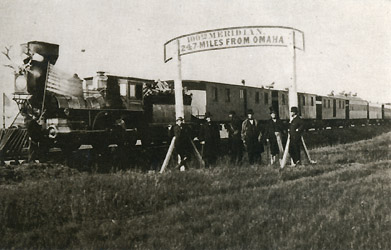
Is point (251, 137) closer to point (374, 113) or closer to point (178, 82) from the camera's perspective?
point (178, 82)

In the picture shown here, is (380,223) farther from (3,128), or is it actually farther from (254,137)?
(3,128)

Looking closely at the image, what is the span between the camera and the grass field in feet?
14.5

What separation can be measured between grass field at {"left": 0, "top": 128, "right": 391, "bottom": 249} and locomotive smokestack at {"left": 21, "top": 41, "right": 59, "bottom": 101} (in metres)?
3.84

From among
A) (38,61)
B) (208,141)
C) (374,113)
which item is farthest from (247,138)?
(374,113)

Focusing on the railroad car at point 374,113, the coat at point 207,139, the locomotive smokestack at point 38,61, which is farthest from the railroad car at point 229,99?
the railroad car at point 374,113

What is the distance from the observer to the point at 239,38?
888 centimetres

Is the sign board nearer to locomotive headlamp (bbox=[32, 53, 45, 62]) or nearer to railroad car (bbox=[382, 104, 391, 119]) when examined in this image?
locomotive headlamp (bbox=[32, 53, 45, 62])

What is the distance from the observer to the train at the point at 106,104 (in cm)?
1062

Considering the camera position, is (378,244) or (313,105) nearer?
(378,244)

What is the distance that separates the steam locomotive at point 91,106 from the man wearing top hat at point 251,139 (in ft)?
15.2

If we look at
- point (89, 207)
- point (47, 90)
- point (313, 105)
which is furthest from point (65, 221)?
point (313, 105)

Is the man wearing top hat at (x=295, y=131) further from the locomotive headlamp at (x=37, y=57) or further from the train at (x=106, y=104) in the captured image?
the locomotive headlamp at (x=37, y=57)

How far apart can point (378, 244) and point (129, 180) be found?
4.23 meters

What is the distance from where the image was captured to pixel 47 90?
1079 centimetres
